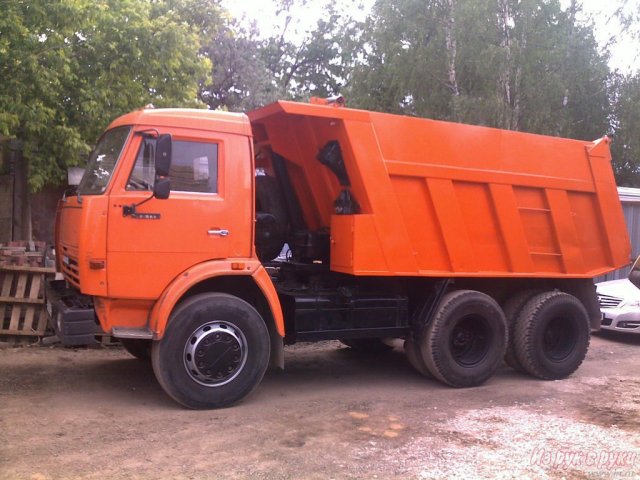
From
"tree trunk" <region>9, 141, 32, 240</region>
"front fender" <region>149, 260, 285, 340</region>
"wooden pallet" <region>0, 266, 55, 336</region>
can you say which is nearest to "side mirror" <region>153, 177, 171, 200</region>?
"front fender" <region>149, 260, 285, 340</region>

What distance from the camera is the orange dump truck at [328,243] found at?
568cm

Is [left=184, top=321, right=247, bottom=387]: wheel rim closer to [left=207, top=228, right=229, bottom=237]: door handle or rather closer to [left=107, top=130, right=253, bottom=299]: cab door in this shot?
[left=107, top=130, right=253, bottom=299]: cab door

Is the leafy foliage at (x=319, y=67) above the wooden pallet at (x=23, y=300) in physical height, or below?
above

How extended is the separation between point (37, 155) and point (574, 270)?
25.3ft

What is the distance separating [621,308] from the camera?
10.3 metres

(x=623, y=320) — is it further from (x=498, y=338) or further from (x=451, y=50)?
(x=451, y=50)

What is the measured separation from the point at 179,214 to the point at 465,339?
3512mm

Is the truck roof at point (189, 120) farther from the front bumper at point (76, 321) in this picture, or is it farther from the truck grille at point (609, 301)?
the truck grille at point (609, 301)

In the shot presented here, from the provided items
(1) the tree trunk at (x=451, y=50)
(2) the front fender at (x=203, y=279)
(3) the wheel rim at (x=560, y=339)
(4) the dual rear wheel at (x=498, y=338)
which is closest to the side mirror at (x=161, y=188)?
A: (2) the front fender at (x=203, y=279)

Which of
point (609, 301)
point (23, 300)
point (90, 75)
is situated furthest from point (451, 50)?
point (23, 300)

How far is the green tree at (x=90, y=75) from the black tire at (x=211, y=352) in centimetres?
427

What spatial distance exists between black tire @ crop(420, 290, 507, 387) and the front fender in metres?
1.80

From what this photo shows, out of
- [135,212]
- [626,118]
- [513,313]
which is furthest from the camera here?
[626,118]

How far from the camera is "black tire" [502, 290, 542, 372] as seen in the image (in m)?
7.62
